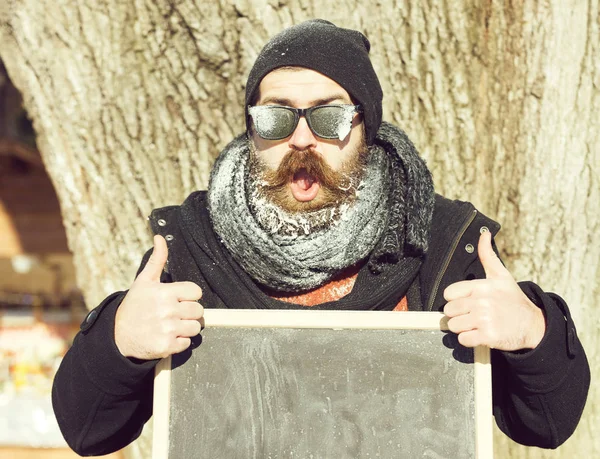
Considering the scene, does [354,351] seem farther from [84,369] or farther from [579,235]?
[579,235]

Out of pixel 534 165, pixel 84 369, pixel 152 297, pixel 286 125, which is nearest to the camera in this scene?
pixel 152 297

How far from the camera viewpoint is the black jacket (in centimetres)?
209

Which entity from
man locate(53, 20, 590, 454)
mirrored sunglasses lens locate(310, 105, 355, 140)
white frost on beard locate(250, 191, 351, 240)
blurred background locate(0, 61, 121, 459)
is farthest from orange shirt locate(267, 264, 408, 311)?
blurred background locate(0, 61, 121, 459)

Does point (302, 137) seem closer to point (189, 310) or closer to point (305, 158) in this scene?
point (305, 158)

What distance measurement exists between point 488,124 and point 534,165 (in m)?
0.28

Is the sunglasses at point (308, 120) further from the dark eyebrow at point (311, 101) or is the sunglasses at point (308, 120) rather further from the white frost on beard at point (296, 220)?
the white frost on beard at point (296, 220)

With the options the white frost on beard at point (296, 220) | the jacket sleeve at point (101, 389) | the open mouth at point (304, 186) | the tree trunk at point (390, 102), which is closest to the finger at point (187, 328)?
the jacket sleeve at point (101, 389)

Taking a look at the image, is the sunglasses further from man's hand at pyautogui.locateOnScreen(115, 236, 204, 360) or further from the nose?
man's hand at pyautogui.locateOnScreen(115, 236, 204, 360)

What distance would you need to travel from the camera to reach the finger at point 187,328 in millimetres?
2014

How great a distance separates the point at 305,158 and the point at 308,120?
0.39ft

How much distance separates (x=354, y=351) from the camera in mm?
2102

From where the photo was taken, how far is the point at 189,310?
6.64ft

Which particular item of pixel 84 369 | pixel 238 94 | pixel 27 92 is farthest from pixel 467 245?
pixel 27 92

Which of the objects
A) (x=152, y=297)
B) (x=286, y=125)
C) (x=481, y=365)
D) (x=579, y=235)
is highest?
(x=286, y=125)
